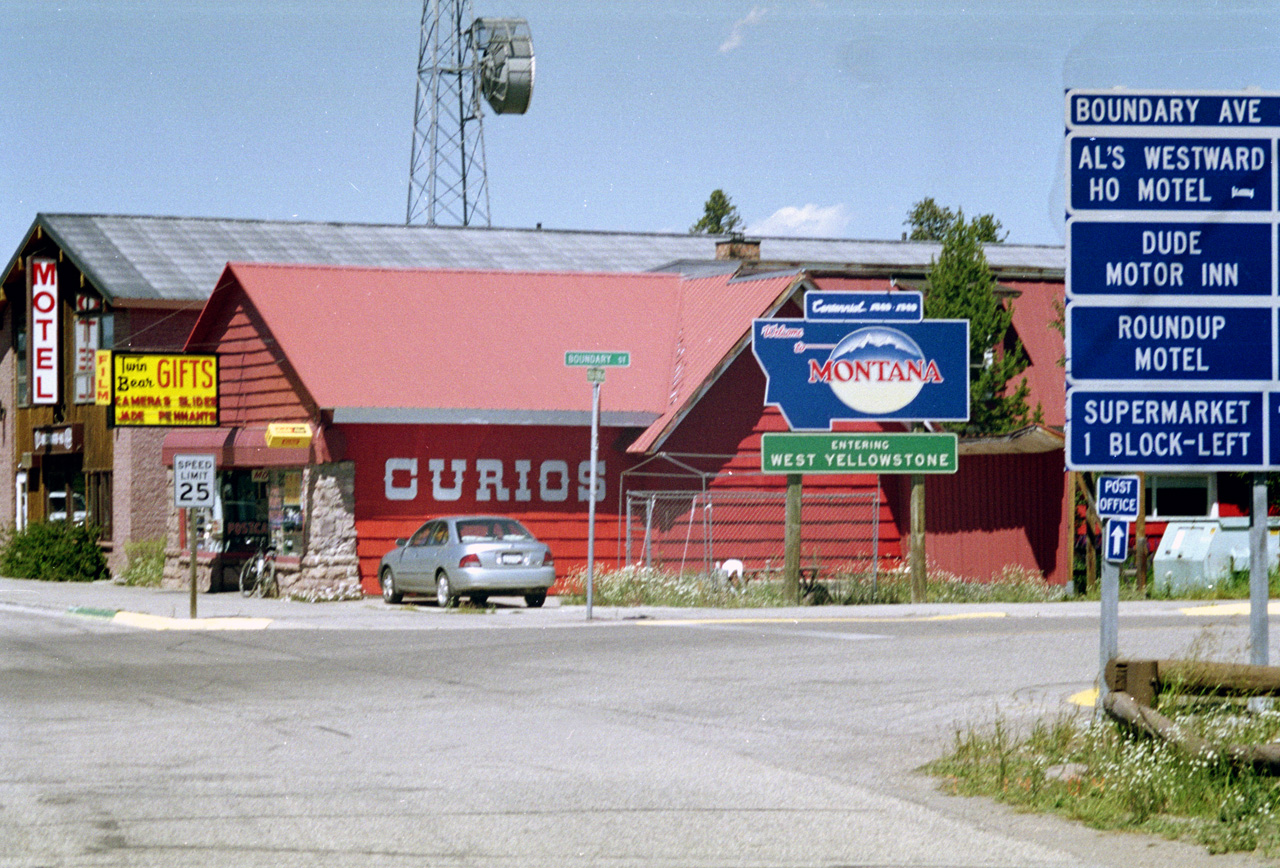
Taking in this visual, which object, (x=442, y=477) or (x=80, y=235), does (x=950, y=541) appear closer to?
(x=442, y=477)

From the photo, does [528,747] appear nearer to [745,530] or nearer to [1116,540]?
[1116,540]

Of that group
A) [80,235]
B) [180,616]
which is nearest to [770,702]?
[180,616]

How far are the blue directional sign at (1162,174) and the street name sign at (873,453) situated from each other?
1577 centimetres

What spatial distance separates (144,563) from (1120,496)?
27377 millimetres

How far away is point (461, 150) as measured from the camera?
52219 mm

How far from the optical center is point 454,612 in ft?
80.8

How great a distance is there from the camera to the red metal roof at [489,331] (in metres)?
29.1

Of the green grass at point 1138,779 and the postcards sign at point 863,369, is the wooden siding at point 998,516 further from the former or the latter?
the green grass at point 1138,779

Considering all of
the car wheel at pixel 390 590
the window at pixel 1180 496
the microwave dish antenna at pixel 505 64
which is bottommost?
the car wheel at pixel 390 590

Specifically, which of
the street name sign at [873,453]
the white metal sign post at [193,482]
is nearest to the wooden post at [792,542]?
the street name sign at [873,453]

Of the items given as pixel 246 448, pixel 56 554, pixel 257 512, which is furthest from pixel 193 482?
pixel 56 554

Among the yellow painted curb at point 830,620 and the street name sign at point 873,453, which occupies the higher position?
the street name sign at point 873,453

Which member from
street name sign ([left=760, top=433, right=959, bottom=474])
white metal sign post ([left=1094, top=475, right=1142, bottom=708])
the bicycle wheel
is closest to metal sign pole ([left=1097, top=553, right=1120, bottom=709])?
white metal sign post ([left=1094, top=475, right=1142, bottom=708])

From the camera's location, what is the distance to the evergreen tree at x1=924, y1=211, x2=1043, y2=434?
31.4m
